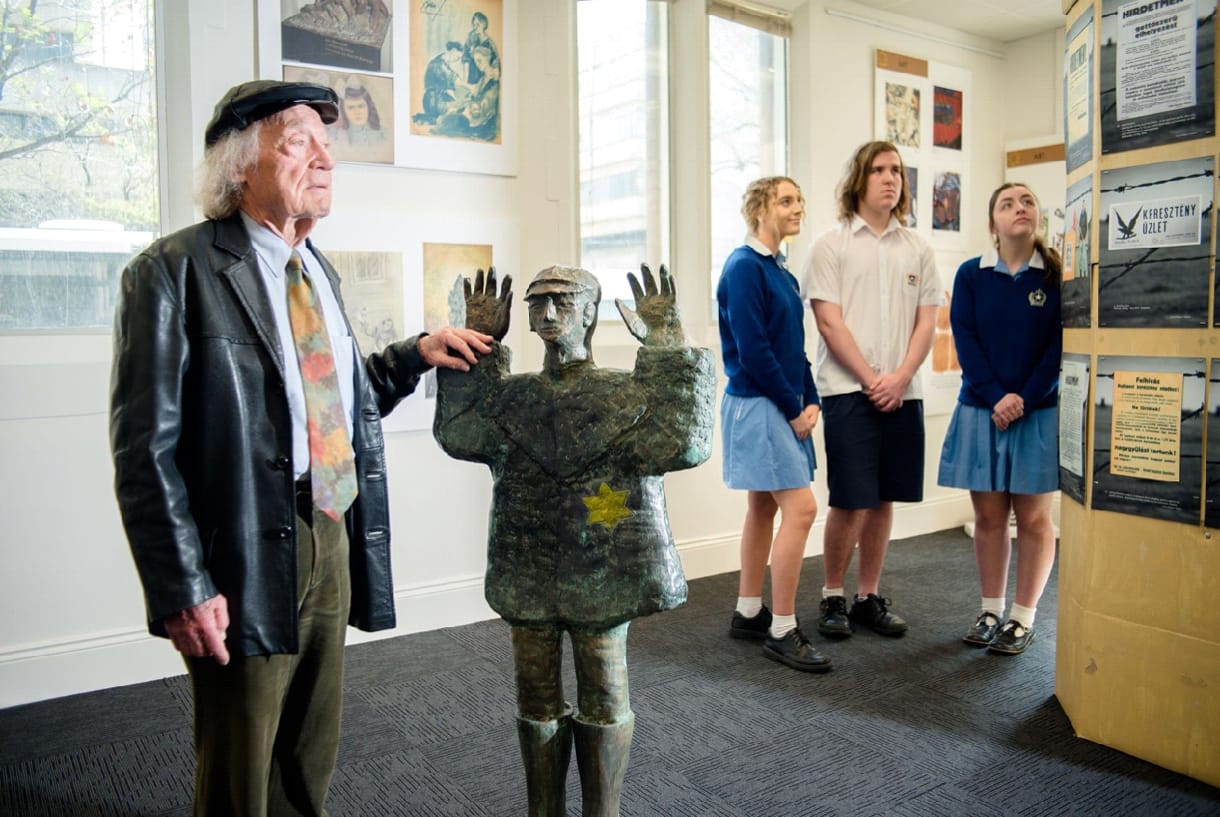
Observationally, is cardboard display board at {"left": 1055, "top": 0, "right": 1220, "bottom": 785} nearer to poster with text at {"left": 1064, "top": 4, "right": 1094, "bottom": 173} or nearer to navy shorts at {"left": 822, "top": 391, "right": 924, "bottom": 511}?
poster with text at {"left": 1064, "top": 4, "right": 1094, "bottom": 173}

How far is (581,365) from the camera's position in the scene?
1.76 m

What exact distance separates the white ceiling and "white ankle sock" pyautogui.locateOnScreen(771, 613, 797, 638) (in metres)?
3.22

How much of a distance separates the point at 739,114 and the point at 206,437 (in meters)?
4.03

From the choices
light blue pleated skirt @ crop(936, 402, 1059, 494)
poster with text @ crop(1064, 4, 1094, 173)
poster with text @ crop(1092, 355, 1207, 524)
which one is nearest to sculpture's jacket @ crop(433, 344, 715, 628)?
poster with text @ crop(1092, 355, 1207, 524)

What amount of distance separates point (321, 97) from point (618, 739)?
50.3 inches

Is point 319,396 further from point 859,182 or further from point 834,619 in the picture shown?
point 834,619

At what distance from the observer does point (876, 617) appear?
12.1 feet

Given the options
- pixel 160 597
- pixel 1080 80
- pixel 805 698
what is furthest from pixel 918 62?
pixel 160 597

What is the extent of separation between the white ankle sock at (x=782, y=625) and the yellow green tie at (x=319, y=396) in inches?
81.5

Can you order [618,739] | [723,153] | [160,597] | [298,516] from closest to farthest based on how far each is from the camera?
[160,597] → [298,516] → [618,739] → [723,153]

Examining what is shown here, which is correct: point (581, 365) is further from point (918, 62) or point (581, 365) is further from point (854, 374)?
point (918, 62)

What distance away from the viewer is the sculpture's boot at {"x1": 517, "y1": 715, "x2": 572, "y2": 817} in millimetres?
1769

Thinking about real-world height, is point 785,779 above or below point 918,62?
below

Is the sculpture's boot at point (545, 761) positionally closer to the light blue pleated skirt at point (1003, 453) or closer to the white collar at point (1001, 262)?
the light blue pleated skirt at point (1003, 453)
